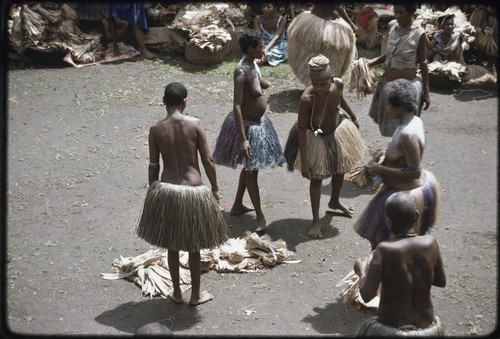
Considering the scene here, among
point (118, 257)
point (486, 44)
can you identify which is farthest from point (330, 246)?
point (486, 44)

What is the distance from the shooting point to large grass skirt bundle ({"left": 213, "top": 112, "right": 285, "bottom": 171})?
5.63 m

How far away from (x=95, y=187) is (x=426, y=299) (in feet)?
13.2

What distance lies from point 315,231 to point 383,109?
1.33 m

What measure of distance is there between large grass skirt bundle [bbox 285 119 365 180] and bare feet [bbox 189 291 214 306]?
4.57ft

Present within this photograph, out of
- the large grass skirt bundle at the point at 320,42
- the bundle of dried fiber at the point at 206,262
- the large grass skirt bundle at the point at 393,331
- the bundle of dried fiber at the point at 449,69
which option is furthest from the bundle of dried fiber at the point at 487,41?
the large grass skirt bundle at the point at 393,331

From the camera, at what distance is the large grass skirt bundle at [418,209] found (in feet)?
→ 14.4

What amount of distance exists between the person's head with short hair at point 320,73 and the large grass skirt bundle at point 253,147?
2.03ft

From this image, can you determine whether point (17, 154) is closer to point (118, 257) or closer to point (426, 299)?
point (118, 257)

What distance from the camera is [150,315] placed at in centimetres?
460

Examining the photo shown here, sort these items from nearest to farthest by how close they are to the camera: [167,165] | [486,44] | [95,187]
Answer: [167,165] < [95,187] < [486,44]

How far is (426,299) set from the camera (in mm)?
3344

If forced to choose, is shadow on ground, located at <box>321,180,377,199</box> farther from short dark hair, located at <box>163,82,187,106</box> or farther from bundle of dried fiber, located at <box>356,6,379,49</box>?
bundle of dried fiber, located at <box>356,6,379,49</box>

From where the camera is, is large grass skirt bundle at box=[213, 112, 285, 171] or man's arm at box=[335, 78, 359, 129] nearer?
man's arm at box=[335, 78, 359, 129]

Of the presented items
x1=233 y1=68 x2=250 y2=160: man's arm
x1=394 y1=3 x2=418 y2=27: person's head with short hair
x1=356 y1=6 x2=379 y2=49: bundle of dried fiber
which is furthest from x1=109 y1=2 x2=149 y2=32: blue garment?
x1=394 y1=3 x2=418 y2=27: person's head with short hair
